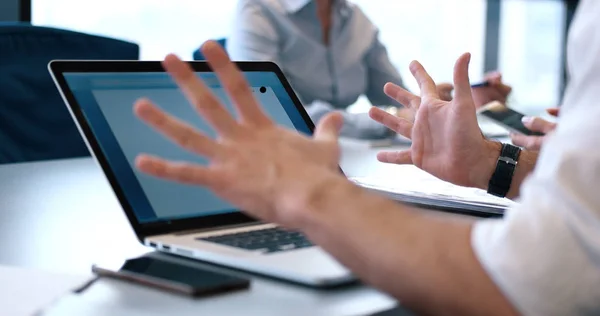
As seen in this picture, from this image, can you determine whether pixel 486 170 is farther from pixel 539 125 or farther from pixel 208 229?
pixel 539 125

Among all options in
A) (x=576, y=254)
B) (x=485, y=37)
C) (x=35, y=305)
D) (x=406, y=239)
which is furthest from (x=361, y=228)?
(x=485, y=37)

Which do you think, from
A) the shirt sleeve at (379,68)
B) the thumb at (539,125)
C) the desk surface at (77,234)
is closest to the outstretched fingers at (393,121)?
the desk surface at (77,234)

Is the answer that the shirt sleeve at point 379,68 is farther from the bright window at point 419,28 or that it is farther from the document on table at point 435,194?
the document on table at point 435,194

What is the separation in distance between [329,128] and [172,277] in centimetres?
19

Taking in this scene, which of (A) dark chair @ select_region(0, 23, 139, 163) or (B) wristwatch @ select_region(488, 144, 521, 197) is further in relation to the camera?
(A) dark chair @ select_region(0, 23, 139, 163)

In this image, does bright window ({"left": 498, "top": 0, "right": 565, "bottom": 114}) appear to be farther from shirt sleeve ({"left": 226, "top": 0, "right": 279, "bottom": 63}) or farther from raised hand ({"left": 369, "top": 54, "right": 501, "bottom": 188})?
raised hand ({"left": 369, "top": 54, "right": 501, "bottom": 188})

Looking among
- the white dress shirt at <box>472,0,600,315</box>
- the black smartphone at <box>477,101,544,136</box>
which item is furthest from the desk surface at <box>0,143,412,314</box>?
the black smartphone at <box>477,101,544,136</box>

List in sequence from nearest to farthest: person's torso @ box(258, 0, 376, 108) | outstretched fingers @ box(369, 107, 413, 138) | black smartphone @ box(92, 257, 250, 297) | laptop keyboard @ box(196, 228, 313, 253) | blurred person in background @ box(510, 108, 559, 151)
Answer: black smartphone @ box(92, 257, 250, 297) < laptop keyboard @ box(196, 228, 313, 253) < outstretched fingers @ box(369, 107, 413, 138) < blurred person in background @ box(510, 108, 559, 151) < person's torso @ box(258, 0, 376, 108)

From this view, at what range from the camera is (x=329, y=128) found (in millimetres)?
733

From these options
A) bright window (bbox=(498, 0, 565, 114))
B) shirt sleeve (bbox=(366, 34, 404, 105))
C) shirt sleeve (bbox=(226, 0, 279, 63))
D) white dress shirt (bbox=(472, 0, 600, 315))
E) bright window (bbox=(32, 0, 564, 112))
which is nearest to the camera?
white dress shirt (bbox=(472, 0, 600, 315))

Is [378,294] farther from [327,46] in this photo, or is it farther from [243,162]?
[327,46]

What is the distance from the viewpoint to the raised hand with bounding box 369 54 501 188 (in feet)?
3.68

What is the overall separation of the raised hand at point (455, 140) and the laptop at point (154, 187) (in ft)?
1.11

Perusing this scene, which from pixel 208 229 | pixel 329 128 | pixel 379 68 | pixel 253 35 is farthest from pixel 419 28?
pixel 329 128
